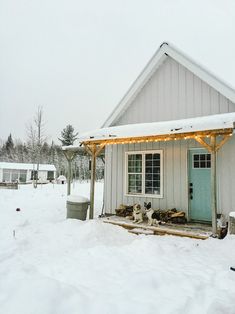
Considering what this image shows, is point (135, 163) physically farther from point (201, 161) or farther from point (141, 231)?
point (141, 231)

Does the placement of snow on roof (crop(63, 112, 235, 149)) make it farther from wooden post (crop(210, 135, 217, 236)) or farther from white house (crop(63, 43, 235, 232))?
wooden post (crop(210, 135, 217, 236))

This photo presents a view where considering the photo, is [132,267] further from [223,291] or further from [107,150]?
[107,150]

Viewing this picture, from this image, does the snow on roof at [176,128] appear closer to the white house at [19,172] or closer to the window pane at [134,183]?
the window pane at [134,183]

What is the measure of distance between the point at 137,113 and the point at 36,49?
59694mm

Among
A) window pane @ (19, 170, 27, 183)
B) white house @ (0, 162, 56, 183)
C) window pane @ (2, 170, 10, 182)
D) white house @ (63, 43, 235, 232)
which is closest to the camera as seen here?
white house @ (63, 43, 235, 232)

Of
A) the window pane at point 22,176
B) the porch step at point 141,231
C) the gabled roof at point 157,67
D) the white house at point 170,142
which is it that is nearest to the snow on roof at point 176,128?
the white house at point 170,142

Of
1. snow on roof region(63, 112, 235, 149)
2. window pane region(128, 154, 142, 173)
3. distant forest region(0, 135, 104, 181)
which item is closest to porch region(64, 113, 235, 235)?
snow on roof region(63, 112, 235, 149)

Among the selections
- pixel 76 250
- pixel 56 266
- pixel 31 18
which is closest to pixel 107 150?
pixel 76 250

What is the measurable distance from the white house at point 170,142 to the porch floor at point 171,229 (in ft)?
2.82

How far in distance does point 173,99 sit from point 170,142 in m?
1.67

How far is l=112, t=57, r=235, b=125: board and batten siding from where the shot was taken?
8344mm

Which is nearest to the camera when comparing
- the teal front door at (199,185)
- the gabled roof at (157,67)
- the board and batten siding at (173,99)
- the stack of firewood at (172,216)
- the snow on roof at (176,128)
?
the snow on roof at (176,128)

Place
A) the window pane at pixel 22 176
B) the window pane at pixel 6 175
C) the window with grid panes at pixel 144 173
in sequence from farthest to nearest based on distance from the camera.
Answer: the window pane at pixel 22 176
the window pane at pixel 6 175
the window with grid panes at pixel 144 173

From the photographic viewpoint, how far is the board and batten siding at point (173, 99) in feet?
27.4
